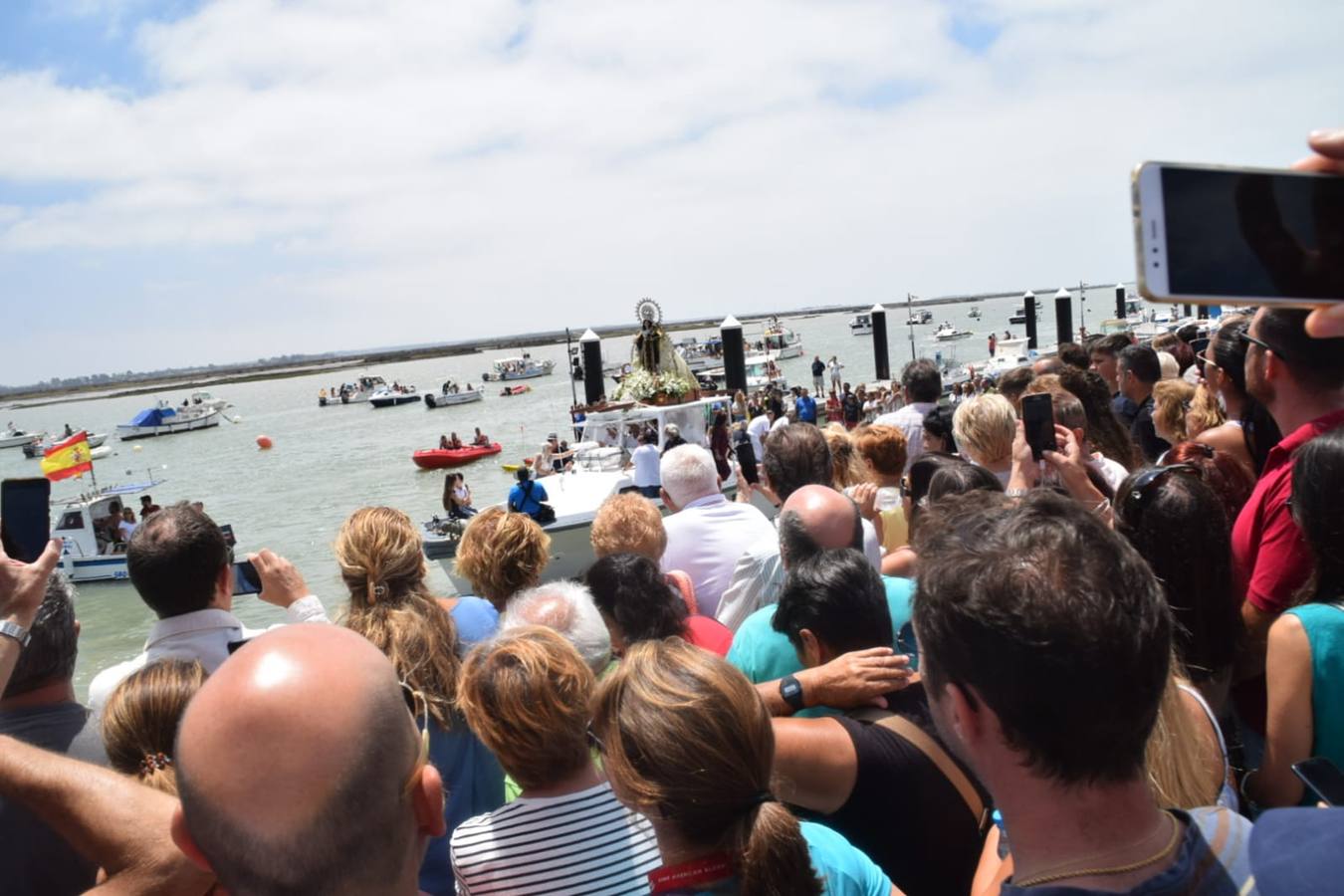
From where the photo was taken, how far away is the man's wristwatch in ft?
7.77

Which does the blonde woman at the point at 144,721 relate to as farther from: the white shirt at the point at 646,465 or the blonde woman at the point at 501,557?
the white shirt at the point at 646,465

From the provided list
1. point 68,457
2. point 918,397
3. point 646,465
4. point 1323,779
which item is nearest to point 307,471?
point 68,457

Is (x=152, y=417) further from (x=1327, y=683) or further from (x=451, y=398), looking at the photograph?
(x=1327, y=683)

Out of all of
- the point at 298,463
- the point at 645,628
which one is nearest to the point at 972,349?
the point at 298,463

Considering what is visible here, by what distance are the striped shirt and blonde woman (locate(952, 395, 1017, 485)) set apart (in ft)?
10.4

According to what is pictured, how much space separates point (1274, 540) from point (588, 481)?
10.4 meters

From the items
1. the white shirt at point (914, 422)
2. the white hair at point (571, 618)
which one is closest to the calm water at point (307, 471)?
the white hair at point (571, 618)

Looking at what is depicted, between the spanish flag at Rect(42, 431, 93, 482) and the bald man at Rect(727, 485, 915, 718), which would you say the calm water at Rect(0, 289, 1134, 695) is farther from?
the spanish flag at Rect(42, 431, 93, 482)

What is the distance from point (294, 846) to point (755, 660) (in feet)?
5.49

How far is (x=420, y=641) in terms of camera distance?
297 cm

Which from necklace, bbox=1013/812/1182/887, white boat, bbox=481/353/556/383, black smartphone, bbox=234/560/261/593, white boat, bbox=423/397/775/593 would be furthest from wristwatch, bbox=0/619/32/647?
white boat, bbox=481/353/556/383

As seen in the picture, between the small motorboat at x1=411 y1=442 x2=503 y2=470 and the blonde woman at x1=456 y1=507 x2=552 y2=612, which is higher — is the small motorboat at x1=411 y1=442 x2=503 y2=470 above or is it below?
below

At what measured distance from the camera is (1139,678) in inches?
51.2

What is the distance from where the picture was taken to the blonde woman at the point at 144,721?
2.24 metres
